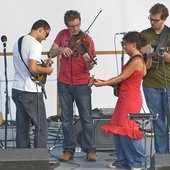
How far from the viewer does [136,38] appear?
20.0ft

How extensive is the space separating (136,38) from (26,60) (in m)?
1.01

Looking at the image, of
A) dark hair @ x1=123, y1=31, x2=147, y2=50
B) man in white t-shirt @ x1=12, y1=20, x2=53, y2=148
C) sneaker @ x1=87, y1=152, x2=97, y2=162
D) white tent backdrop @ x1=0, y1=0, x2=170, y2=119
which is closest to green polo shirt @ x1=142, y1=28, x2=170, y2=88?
dark hair @ x1=123, y1=31, x2=147, y2=50

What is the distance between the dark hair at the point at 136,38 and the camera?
6.11m

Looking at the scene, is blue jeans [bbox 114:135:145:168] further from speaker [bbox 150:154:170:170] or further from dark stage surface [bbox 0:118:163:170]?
speaker [bbox 150:154:170:170]

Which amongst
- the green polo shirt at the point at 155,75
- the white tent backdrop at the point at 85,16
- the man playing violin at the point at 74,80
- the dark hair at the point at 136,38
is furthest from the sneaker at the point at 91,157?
the white tent backdrop at the point at 85,16

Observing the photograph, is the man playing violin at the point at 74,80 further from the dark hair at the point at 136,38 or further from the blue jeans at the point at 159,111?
the blue jeans at the point at 159,111

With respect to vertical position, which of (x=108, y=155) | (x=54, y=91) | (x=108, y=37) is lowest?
(x=108, y=155)

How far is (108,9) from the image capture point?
30.7 feet

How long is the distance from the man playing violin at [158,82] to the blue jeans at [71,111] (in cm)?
60

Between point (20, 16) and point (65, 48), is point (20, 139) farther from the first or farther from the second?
point (20, 16)

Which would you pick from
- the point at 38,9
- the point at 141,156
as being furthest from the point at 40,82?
the point at 38,9

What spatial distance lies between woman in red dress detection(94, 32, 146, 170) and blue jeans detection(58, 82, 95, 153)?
454 millimetres

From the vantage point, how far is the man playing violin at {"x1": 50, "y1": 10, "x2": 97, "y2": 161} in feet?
21.2

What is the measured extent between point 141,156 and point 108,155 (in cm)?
90
